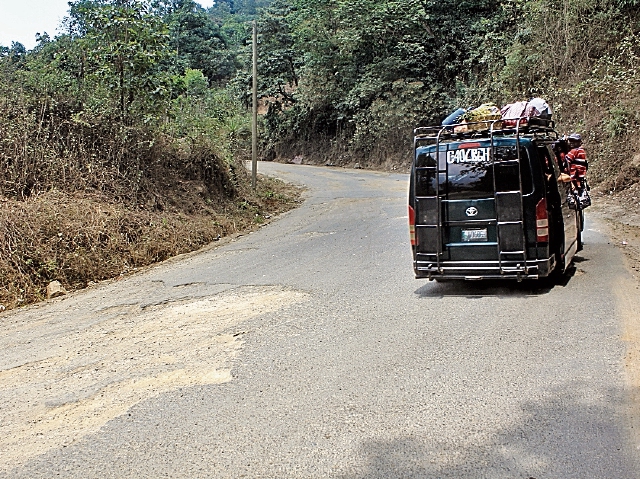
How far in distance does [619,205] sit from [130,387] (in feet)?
48.3

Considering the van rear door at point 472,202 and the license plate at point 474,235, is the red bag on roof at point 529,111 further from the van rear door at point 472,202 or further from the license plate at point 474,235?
the license plate at point 474,235

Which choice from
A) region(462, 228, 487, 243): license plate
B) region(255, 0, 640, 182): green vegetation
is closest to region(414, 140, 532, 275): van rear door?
region(462, 228, 487, 243): license plate

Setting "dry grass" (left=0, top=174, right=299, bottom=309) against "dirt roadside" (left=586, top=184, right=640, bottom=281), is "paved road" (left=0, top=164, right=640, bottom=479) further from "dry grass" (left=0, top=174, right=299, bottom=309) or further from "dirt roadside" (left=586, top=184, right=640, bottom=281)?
"dry grass" (left=0, top=174, right=299, bottom=309)

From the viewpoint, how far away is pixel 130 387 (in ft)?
18.9

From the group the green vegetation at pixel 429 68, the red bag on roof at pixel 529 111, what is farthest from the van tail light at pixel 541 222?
the green vegetation at pixel 429 68

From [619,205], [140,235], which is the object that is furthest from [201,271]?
[619,205]

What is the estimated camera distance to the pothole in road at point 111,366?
5.09 m

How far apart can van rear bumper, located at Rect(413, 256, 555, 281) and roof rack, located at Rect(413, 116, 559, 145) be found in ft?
5.36

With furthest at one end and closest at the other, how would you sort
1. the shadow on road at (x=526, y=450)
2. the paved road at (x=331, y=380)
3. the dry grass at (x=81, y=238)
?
the dry grass at (x=81, y=238)
the paved road at (x=331, y=380)
the shadow on road at (x=526, y=450)

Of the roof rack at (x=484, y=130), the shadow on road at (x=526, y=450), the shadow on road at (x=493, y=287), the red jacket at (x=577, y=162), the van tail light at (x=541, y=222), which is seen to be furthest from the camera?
the red jacket at (x=577, y=162)

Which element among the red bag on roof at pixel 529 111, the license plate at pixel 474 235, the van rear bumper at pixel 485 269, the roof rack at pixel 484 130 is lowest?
the van rear bumper at pixel 485 269

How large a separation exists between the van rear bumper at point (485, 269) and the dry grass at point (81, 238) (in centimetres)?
683

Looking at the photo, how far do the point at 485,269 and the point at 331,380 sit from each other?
3455 millimetres

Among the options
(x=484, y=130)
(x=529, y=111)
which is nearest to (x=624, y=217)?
(x=529, y=111)
